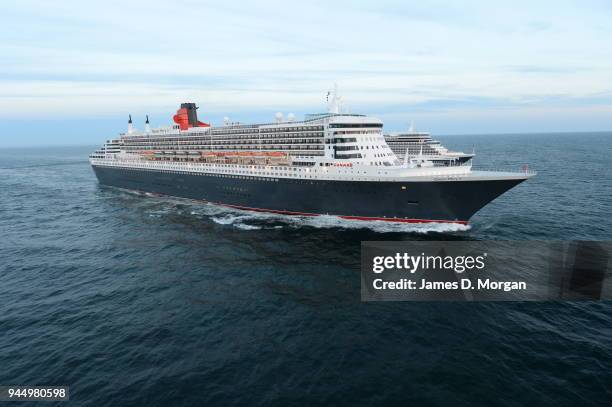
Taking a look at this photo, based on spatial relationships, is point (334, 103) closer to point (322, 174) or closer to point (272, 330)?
point (322, 174)

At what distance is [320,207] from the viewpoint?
4147cm

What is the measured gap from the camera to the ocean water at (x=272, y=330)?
1543 cm

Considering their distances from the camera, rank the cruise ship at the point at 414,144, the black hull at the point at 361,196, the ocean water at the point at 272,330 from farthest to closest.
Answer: the cruise ship at the point at 414,144 → the black hull at the point at 361,196 → the ocean water at the point at 272,330

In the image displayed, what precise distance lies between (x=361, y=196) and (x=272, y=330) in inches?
862

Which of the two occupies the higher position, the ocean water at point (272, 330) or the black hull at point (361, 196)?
the black hull at point (361, 196)

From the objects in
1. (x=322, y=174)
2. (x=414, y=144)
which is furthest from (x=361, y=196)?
(x=414, y=144)

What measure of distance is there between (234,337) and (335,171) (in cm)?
2405

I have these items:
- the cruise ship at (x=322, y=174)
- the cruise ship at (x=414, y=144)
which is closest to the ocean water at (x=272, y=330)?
the cruise ship at (x=322, y=174)

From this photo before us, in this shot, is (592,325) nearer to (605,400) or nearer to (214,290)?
(605,400)

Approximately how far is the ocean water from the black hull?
202cm

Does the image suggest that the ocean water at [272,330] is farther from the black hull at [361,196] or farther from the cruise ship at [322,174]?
the cruise ship at [322,174]

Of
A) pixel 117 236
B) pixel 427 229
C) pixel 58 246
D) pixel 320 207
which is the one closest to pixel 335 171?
pixel 320 207

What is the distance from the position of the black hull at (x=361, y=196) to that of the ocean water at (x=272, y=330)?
2023mm

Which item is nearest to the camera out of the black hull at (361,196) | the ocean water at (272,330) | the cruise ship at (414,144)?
the ocean water at (272,330)
